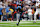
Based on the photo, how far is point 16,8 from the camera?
98.0 inches

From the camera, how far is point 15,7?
2.50 metres

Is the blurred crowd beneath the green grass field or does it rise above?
above

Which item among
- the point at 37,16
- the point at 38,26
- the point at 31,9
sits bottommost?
the point at 38,26

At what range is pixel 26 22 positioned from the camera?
2492 mm

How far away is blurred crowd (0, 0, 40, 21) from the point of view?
2.47 metres

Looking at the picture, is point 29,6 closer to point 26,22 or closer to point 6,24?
point 26,22

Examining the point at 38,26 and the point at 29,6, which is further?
the point at 29,6

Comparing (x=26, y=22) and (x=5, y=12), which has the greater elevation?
(x=5, y=12)

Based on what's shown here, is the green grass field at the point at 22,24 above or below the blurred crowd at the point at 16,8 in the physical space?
below

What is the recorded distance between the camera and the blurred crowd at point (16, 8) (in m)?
2.47

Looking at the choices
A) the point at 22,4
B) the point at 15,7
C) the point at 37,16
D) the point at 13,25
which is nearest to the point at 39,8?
the point at 37,16

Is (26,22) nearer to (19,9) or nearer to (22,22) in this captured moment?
(22,22)

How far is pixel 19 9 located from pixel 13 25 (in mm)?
473

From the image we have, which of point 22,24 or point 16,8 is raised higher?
point 16,8
